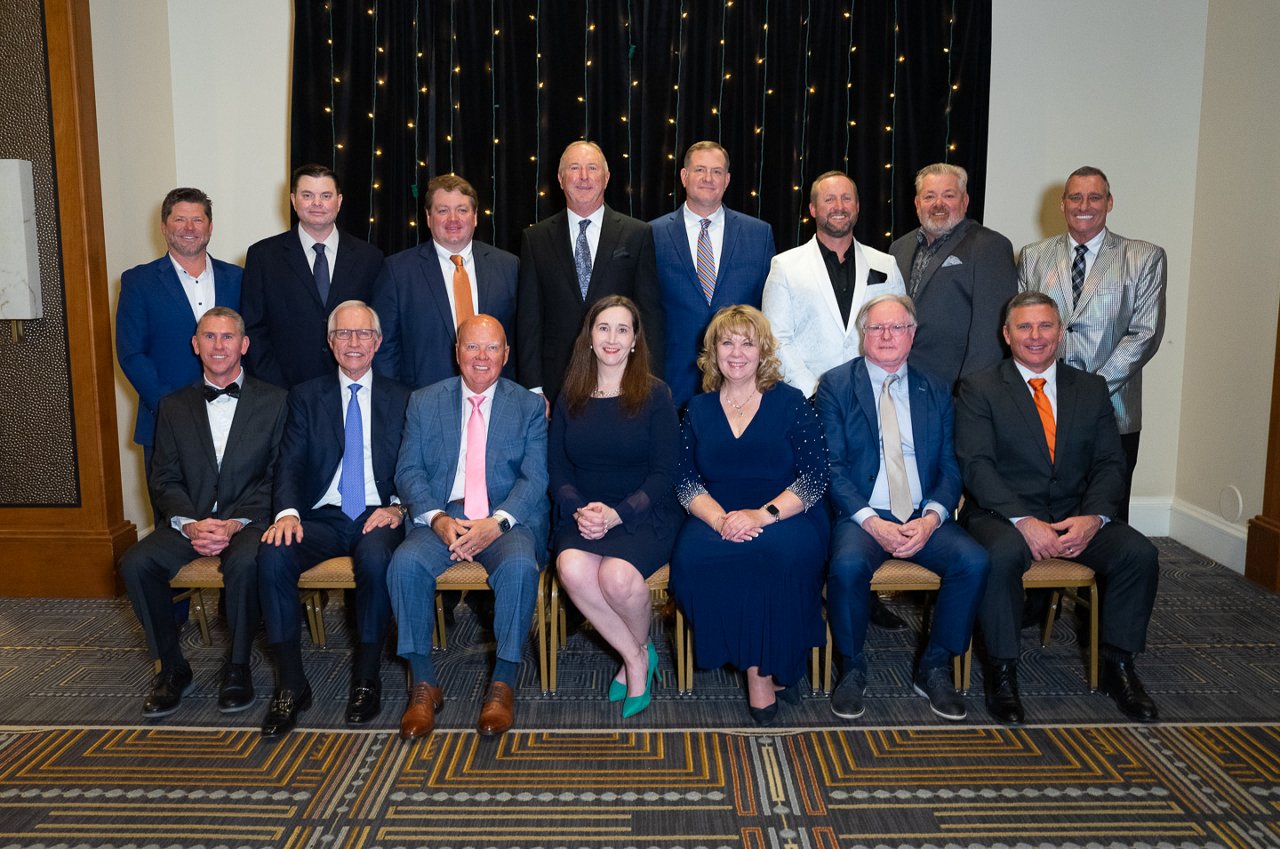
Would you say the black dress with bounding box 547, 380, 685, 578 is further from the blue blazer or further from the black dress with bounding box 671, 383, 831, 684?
the blue blazer

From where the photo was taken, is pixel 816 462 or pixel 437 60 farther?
pixel 437 60

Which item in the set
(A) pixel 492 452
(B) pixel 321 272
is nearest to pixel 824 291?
(A) pixel 492 452

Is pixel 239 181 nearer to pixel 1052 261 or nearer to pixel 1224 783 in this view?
pixel 1052 261

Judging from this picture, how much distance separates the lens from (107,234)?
4.43 meters

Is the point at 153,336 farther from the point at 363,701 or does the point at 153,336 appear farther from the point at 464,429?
the point at 363,701

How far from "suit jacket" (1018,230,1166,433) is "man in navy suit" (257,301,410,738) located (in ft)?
8.81

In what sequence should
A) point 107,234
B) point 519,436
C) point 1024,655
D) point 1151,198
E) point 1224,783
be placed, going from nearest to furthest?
1. point 1224,783
2. point 519,436
3. point 1024,655
4. point 107,234
5. point 1151,198

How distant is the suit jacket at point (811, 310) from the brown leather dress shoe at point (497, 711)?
5.15ft

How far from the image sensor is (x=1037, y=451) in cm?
337

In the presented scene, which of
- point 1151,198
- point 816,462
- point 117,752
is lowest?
point 117,752

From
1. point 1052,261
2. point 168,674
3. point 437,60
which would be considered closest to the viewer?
point 168,674

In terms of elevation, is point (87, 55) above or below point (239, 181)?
above

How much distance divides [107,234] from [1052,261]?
4168 mm

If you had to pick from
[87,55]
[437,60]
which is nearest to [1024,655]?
[437,60]
